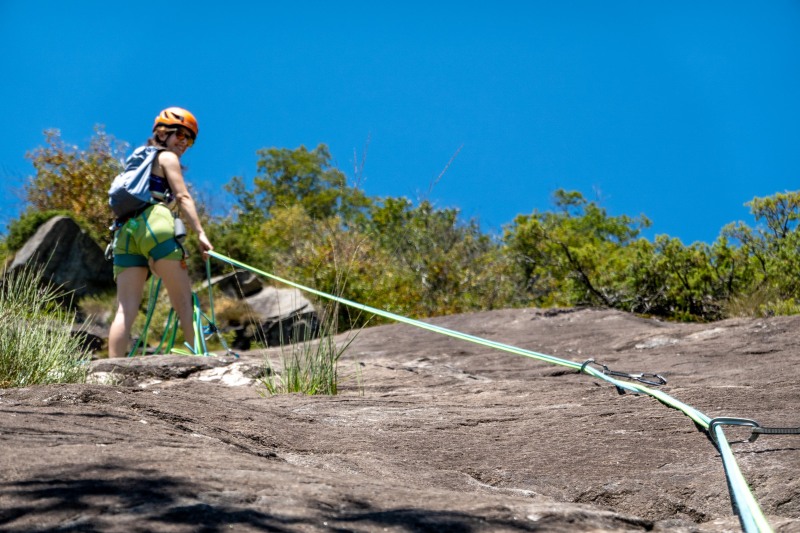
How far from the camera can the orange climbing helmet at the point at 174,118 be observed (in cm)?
646

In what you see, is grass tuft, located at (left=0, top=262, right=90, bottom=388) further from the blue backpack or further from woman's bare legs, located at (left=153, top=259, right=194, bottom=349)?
the blue backpack

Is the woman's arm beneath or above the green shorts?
above

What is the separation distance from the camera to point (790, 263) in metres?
9.41

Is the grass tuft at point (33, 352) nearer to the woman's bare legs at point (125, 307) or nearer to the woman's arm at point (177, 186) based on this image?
the woman's bare legs at point (125, 307)

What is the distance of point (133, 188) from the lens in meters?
6.29

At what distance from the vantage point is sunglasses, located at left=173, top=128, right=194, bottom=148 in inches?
256

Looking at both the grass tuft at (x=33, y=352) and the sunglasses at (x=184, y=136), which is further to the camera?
the sunglasses at (x=184, y=136)

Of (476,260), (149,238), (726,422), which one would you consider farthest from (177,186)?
(476,260)

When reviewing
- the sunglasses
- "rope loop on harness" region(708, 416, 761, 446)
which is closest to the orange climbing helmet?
the sunglasses

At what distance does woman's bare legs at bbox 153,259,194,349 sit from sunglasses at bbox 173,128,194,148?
0.85 meters

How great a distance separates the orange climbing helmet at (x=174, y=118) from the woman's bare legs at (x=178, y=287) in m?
0.91

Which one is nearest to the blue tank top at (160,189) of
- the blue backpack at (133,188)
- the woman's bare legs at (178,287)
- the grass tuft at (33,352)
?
the blue backpack at (133,188)

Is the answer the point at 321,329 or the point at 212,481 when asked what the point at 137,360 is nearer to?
the point at 321,329

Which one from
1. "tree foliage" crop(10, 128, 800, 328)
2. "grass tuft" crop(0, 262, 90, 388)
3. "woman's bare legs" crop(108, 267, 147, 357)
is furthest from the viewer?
"tree foliage" crop(10, 128, 800, 328)
